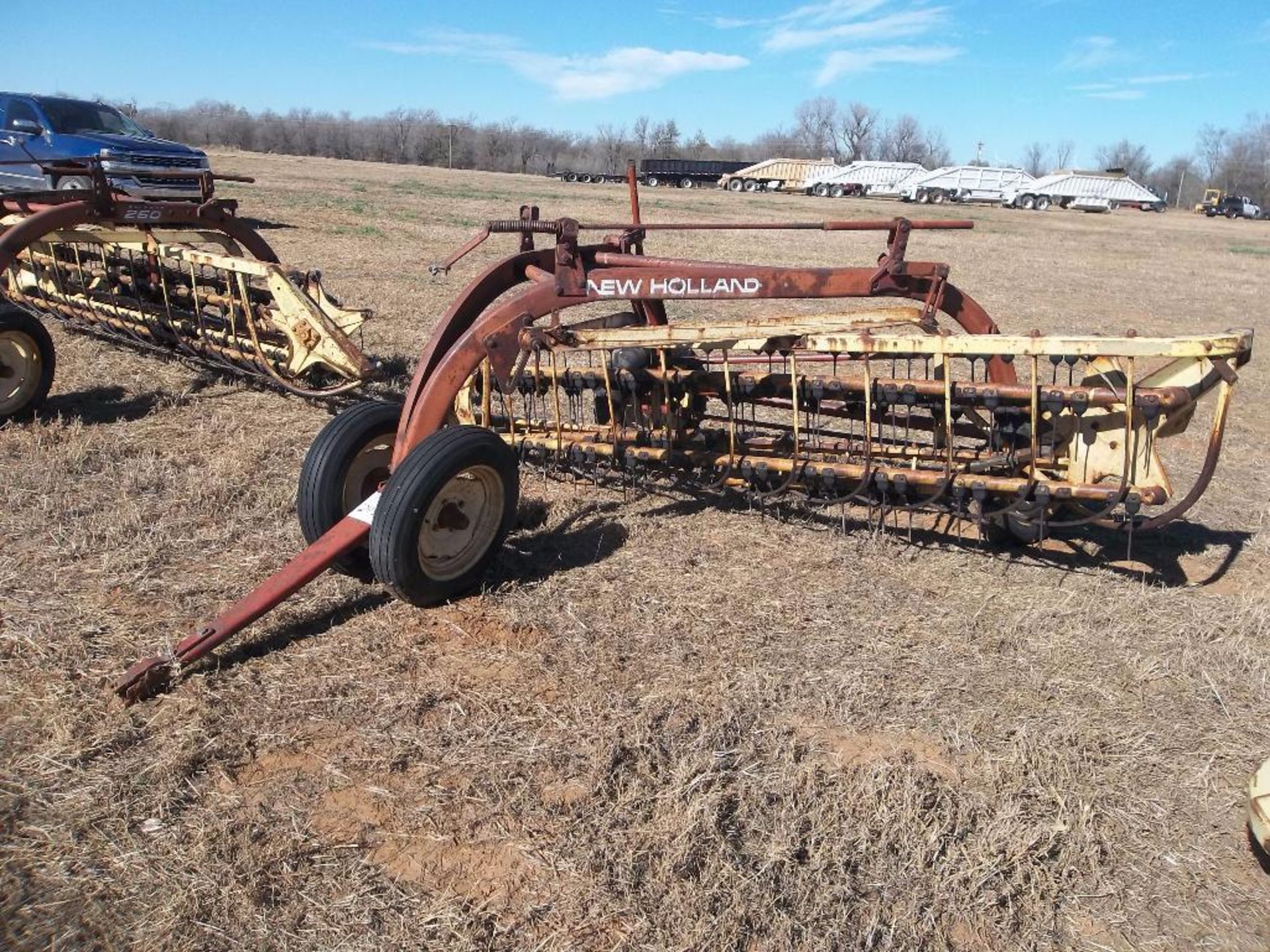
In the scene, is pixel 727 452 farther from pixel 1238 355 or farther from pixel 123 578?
pixel 123 578

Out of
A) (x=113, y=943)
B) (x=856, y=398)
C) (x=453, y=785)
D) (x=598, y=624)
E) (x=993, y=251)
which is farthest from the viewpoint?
(x=993, y=251)

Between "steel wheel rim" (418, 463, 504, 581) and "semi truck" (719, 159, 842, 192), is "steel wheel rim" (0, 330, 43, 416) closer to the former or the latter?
"steel wheel rim" (418, 463, 504, 581)

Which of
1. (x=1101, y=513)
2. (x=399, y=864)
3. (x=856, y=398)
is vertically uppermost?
(x=856, y=398)

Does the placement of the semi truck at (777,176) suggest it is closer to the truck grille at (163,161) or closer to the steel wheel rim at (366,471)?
the truck grille at (163,161)

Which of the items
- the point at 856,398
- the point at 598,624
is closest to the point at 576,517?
the point at 598,624

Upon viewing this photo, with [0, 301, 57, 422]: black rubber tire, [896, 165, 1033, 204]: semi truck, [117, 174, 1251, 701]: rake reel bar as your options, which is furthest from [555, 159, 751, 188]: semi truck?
[117, 174, 1251, 701]: rake reel bar

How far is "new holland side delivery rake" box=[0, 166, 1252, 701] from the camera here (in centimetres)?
387

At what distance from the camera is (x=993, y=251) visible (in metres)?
22.4

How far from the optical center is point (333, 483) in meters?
4.06

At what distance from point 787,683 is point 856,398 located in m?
1.75

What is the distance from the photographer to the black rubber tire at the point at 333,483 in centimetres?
404

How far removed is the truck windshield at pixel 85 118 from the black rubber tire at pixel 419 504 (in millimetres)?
14145

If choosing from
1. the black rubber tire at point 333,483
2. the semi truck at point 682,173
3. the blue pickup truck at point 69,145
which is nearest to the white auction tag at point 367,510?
the black rubber tire at point 333,483

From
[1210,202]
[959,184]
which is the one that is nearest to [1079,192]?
[959,184]
